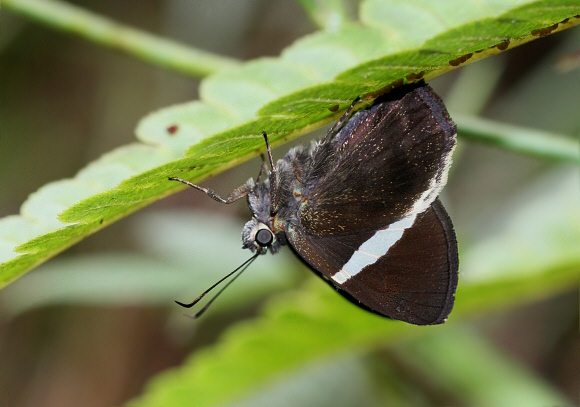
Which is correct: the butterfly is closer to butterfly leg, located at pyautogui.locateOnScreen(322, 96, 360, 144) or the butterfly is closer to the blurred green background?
butterfly leg, located at pyautogui.locateOnScreen(322, 96, 360, 144)

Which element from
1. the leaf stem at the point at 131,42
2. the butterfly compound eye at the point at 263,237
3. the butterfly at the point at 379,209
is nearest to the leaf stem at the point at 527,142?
the butterfly at the point at 379,209

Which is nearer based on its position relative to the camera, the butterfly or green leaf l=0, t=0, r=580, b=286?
green leaf l=0, t=0, r=580, b=286

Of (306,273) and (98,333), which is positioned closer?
Answer: (306,273)

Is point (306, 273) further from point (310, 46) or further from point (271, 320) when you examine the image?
point (310, 46)

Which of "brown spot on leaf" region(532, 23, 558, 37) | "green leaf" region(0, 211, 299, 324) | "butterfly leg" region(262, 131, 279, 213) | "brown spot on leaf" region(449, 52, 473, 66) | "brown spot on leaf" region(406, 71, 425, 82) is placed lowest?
"brown spot on leaf" region(532, 23, 558, 37)

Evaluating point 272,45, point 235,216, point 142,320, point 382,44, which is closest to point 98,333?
point 142,320

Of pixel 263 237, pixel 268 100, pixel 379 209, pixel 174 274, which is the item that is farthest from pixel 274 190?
pixel 174 274

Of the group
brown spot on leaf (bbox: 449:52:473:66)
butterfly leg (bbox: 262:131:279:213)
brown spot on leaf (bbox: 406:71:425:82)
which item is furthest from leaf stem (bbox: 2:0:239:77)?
brown spot on leaf (bbox: 449:52:473:66)
